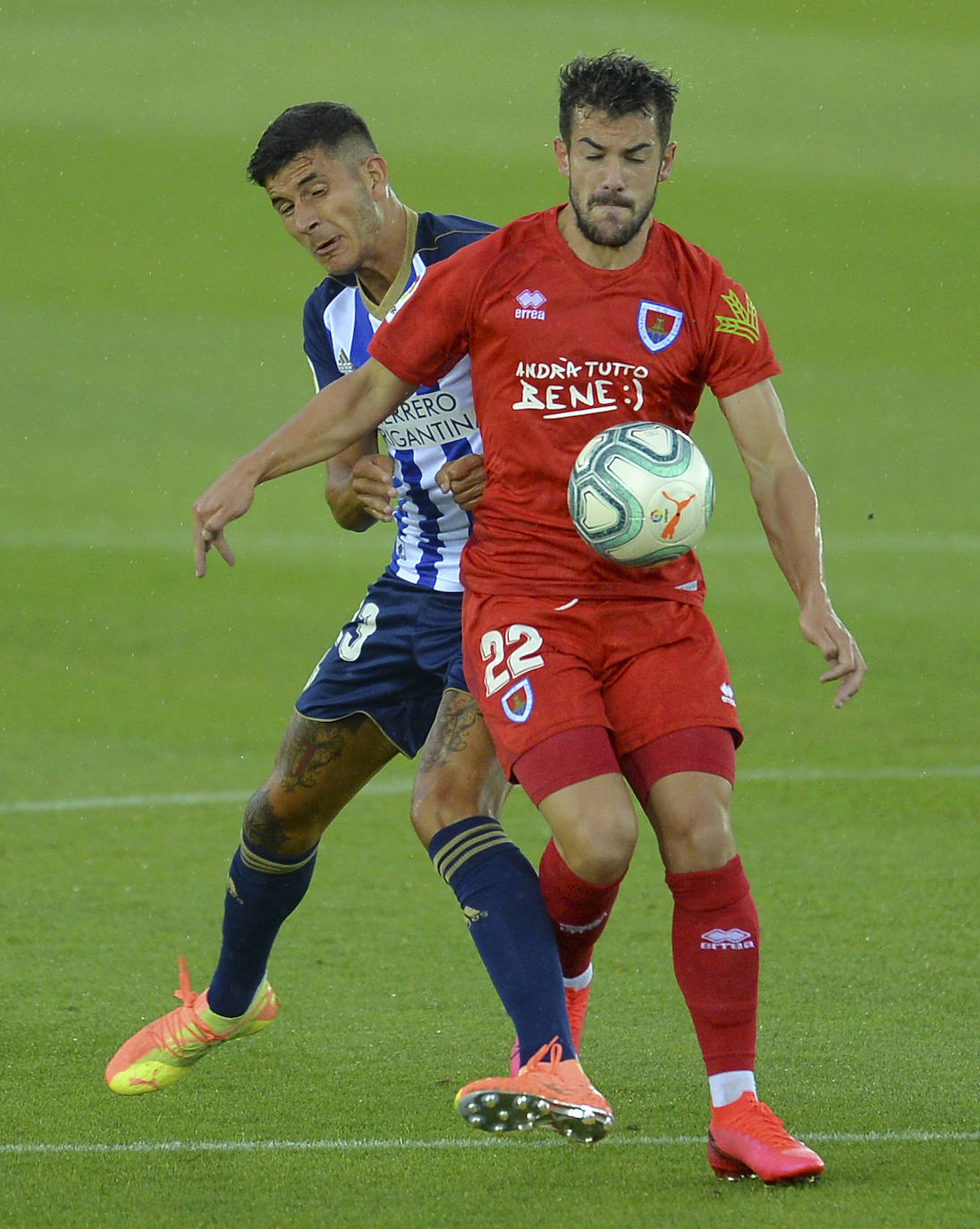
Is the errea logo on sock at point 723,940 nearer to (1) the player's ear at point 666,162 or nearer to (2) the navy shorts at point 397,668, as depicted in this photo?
(2) the navy shorts at point 397,668

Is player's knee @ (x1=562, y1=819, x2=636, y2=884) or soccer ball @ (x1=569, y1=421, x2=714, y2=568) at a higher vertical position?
soccer ball @ (x1=569, y1=421, x2=714, y2=568)

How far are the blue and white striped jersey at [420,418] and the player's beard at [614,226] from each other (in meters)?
0.70

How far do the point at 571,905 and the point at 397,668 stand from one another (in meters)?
0.86

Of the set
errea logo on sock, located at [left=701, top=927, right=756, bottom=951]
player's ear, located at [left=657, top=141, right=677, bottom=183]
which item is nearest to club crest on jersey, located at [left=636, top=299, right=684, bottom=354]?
player's ear, located at [left=657, top=141, right=677, bottom=183]

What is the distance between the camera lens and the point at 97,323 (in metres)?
18.2

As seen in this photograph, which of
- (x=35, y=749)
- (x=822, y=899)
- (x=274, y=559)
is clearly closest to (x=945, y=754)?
(x=822, y=899)

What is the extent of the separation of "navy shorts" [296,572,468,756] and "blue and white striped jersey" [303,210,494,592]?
8 centimetres

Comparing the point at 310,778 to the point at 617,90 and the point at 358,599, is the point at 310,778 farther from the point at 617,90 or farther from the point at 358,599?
the point at 358,599

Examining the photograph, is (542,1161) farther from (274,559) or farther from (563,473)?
(274,559)

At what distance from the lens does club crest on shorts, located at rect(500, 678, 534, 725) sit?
3879mm

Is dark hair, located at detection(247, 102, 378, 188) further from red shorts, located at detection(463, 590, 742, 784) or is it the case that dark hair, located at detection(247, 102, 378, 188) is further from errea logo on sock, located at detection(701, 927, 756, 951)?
errea logo on sock, located at detection(701, 927, 756, 951)

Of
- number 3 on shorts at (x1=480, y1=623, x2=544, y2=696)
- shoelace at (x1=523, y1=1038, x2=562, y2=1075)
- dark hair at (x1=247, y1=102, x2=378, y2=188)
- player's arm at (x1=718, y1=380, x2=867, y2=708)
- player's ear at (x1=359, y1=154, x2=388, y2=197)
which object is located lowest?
shoelace at (x1=523, y1=1038, x2=562, y2=1075)

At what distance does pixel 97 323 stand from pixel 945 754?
38.6 feet

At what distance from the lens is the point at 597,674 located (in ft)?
13.0
